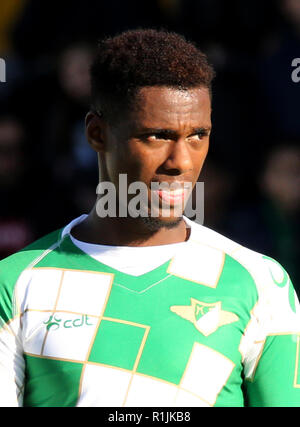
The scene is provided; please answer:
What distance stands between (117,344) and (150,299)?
7.7 inches

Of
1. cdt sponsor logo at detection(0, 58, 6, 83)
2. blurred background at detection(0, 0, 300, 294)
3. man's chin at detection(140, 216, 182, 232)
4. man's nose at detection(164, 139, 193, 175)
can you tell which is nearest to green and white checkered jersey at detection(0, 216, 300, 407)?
man's chin at detection(140, 216, 182, 232)

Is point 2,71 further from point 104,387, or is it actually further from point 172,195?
point 104,387

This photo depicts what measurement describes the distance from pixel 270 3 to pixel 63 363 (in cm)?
361

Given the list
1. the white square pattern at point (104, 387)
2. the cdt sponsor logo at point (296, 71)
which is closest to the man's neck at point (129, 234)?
the white square pattern at point (104, 387)

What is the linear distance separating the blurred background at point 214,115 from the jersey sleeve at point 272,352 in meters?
1.95

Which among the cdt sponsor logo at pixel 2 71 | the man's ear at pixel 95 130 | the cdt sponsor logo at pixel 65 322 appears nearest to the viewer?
the cdt sponsor logo at pixel 65 322

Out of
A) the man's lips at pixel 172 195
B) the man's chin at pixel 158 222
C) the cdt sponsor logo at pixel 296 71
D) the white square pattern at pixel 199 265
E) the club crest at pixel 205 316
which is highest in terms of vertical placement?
the cdt sponsor logo at pixel 296 71

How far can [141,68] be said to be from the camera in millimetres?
2783

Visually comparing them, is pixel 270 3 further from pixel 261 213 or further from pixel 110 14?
pixel 261 213

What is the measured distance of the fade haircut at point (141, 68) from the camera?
109 inches

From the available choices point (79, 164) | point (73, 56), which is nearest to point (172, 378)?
point (79, 164)

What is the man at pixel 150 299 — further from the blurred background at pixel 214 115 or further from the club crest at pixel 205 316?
the blurred background at pixel 214 115

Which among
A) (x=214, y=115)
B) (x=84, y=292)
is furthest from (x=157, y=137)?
(x=214, y=115)
